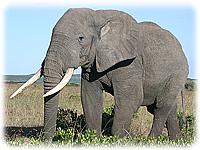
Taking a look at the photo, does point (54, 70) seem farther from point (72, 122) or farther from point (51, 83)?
point (72, 122)

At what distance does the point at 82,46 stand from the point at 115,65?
741mm

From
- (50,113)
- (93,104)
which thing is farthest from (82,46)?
(93,104)

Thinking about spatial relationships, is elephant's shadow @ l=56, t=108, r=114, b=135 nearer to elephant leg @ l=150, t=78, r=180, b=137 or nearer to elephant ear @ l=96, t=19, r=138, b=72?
elephant leg @ l=150, t=78, r=180, b=137

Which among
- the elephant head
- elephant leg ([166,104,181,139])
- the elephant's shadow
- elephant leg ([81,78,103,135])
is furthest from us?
elephant leg ([166,104,181,139])

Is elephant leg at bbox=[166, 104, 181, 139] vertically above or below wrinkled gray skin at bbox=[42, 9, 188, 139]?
below

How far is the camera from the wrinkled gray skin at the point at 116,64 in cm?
713

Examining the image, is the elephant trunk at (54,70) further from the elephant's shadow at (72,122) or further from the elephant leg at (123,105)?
the elephant's shadow at (72,122)

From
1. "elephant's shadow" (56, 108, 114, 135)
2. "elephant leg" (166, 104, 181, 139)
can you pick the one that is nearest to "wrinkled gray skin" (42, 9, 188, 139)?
"elephant leg" (166, 104, 181, 139)

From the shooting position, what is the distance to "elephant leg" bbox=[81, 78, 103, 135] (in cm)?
808

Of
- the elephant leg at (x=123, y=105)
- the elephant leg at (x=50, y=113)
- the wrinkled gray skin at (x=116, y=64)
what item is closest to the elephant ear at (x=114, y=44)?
the wrinkled gray skin at (x=116, y=64)

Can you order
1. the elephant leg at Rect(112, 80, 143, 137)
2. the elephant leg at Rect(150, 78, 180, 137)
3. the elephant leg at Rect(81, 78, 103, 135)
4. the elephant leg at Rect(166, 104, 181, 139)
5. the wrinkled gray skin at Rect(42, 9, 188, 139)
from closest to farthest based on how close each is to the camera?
1. the wrinkled gray skin at Rect(42, 9, 188, 139)
2. the elephant leg at Rect(112, 80, 143, 137)
3. the elephant leg at Rect(81, 78, 103, 135)
4. the elephant leg at Rect(150, 78, 180, 137)
5. the elephant leg at Rect(166, 104, 181, 139)

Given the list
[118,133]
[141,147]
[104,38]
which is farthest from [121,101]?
[141,147]

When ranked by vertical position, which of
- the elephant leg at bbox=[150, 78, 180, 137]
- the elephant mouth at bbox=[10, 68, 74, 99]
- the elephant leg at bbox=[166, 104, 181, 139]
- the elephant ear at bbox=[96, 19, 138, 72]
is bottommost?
the elephant leg at bbox=[166, 104, 181, 139]

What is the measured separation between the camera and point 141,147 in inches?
243
